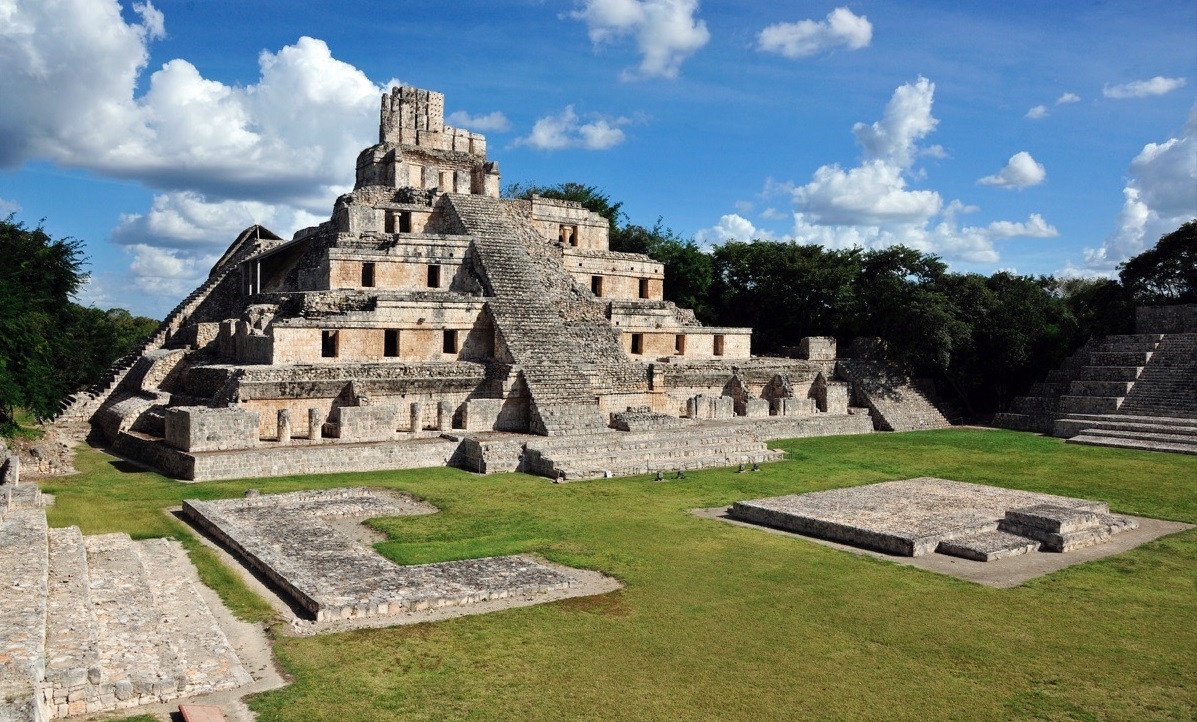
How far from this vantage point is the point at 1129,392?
94.4ft

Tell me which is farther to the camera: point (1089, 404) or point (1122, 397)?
point (1089, 404)

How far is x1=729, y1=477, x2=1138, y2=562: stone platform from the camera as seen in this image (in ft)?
40.5

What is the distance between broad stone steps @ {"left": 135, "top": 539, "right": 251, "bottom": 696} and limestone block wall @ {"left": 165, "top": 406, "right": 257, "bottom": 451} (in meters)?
5.76

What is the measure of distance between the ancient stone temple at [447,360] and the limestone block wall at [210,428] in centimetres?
4

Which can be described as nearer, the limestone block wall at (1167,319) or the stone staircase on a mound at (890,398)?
the stone staircase on a mound at (890,398)

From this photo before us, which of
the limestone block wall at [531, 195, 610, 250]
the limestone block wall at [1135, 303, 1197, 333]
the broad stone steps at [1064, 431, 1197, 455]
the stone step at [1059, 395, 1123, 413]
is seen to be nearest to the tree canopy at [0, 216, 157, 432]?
the limestone block wall at [531, 195, 610, 250]

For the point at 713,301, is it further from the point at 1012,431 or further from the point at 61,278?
the point at 61,278

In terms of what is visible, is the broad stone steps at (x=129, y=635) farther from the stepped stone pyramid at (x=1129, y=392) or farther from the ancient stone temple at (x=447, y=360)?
the stepped stone pyramid at (x=1129, y=392)

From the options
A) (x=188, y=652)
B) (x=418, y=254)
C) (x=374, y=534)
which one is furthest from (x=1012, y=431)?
(x=188, y=652)

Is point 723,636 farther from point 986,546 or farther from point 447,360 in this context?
point 447,360

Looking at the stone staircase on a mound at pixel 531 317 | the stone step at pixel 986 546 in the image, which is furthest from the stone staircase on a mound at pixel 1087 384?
the stone step at pixel 986 546

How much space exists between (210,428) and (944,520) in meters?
13.3

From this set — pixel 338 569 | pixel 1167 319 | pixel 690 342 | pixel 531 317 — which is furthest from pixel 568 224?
pixel 1167 319

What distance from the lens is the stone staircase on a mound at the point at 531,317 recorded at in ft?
68.8
